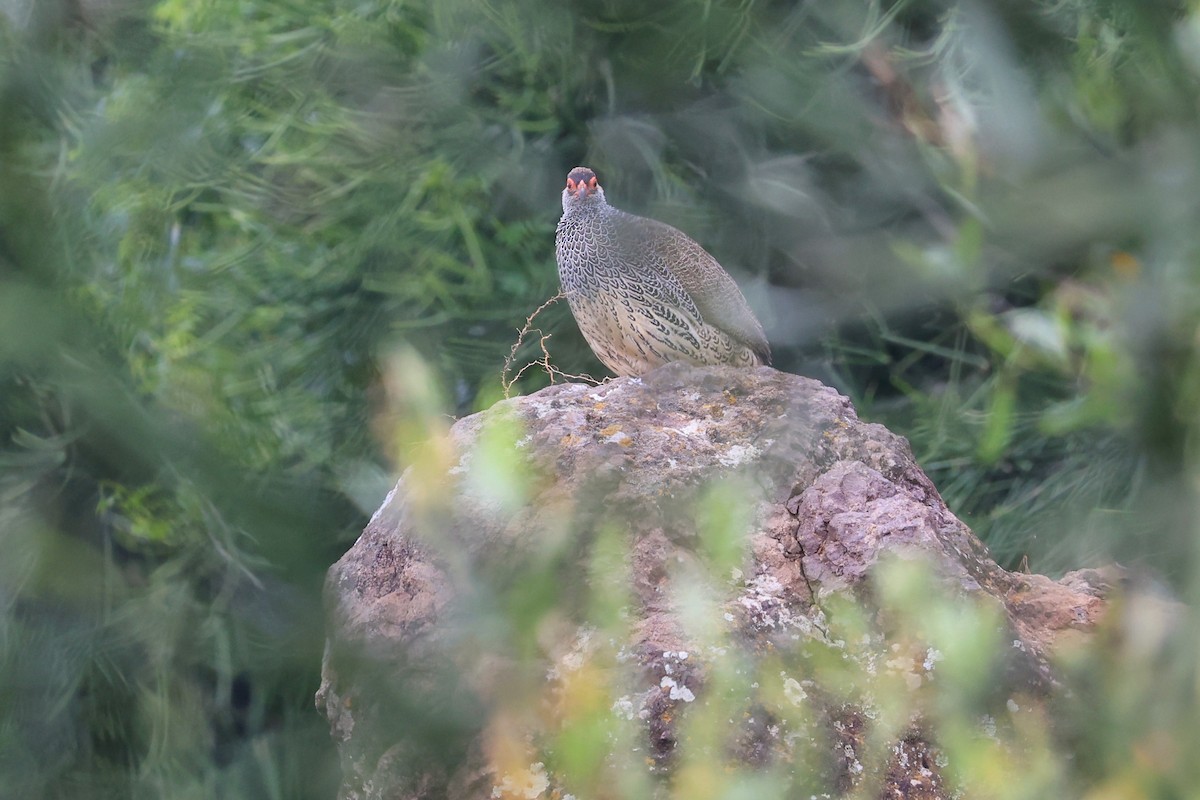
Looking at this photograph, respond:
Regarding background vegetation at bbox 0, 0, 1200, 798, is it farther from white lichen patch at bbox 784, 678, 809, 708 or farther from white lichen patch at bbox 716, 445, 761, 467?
white lichen patch at bbox 784, 678, 809, 708

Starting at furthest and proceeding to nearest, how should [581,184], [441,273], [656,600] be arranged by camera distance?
1. [441,273]
2. [581,184]
3. [656,600]

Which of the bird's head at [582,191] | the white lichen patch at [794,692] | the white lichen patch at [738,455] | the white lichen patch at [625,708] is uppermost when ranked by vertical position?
the bird's head at [582,191]

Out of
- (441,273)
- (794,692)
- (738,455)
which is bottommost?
(441,273)

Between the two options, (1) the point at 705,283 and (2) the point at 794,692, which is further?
(1) the point at 705,283

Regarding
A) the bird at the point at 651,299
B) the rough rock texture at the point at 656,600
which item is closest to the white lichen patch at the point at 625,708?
the rough rock texture at the point at 656,600

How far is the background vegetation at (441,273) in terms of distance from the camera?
4.11 ft

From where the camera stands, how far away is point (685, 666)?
1954 mm

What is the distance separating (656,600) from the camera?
2088 millimetres

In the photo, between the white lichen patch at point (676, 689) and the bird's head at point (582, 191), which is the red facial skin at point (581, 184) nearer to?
the bird's head at point (582, 191)

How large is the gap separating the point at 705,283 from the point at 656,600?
1610mm

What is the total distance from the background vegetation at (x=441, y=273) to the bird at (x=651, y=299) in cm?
14

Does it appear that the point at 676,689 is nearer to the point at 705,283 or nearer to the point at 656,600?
the point at 656,600

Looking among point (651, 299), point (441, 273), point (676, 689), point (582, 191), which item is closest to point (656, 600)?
point (676, 689)

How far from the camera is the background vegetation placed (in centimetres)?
125
